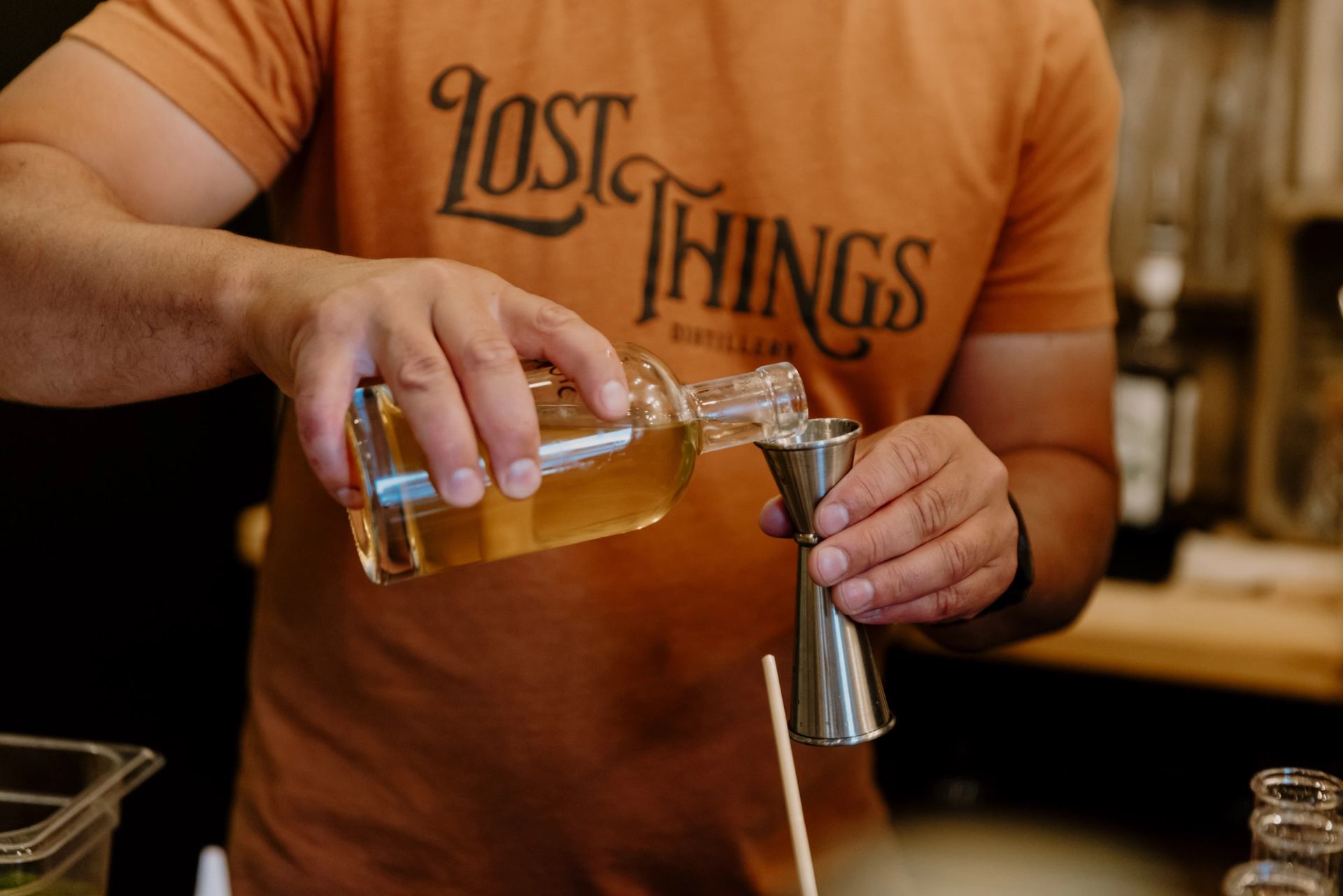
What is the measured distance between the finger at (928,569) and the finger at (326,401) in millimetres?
335

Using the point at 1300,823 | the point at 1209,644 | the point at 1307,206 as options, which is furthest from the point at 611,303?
the point at 1307,206

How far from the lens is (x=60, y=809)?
906 millimetres

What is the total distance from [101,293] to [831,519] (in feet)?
1.84

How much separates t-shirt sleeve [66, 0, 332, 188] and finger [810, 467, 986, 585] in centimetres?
69

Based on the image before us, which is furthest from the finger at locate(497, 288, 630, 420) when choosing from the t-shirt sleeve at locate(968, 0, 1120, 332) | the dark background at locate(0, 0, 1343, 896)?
the dark background at locate(0, 0, 1343, 896)

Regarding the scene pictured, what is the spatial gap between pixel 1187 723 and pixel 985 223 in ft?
4.58

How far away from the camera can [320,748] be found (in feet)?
4.12

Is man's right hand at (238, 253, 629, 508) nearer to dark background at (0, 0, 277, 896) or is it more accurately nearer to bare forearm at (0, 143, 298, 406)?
bare forearm at (0, 143, 298, 406)

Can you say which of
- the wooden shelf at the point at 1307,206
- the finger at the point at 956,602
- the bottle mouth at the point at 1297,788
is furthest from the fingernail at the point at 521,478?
the wooden shelf at the point at 1307,206

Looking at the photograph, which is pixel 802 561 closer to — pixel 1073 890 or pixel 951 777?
pixel 1073 890

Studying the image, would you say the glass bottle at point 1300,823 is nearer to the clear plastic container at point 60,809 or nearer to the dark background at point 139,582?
the clear plastic container at point 60,809

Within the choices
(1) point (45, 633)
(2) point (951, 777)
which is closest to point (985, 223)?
(2) point (951, 777)

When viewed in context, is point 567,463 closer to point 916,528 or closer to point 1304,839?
point 916,528

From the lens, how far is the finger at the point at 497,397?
0.68 meters
